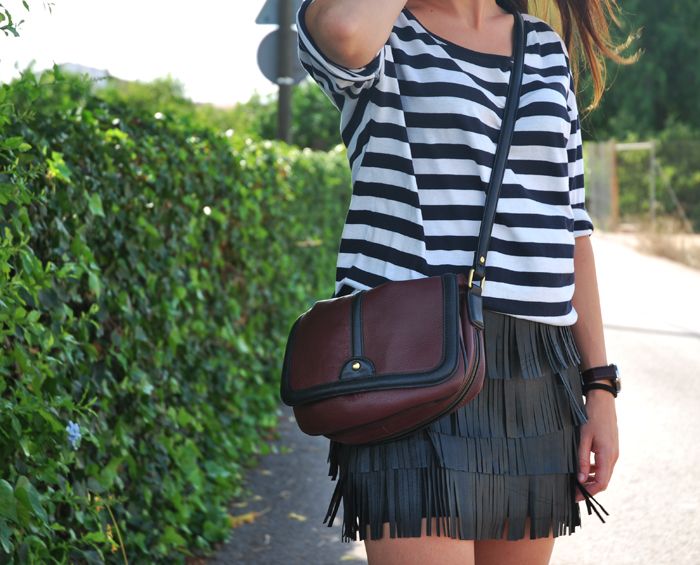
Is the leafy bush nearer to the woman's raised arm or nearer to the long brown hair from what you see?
the long brown hair

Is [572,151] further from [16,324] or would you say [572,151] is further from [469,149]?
[16,324]

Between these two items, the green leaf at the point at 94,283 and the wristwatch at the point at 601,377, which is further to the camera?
the green leaf at the point at 94,283

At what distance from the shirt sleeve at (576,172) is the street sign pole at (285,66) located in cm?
683

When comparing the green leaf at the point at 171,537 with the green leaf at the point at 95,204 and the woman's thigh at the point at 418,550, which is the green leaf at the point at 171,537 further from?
the woman's thigh at the point at 418,550

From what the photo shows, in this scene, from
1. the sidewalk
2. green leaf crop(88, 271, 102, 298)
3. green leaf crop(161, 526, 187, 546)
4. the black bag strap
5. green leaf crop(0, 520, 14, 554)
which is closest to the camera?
the black bag strap

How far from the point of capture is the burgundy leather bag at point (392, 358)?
1846 millimetres

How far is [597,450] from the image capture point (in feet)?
7.16

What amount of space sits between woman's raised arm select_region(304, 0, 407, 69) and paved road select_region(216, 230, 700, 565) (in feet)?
9.63

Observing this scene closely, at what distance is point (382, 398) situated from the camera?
184 cm

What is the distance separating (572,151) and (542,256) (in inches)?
11.8

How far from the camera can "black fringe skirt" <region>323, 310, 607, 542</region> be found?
6.32 feet

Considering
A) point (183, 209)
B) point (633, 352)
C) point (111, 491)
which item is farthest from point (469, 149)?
point (633, 352)

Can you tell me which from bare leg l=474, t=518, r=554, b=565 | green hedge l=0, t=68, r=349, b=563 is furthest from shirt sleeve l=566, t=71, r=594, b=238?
green hedge l=0, t=68, r=349, b=563

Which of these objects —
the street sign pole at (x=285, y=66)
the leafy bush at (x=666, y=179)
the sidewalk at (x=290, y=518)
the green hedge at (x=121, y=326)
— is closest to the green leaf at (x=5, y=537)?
the green hedge at (x=121, y=326)
